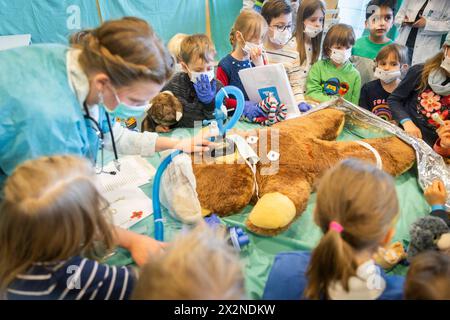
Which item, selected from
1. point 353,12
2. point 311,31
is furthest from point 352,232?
point 353,12

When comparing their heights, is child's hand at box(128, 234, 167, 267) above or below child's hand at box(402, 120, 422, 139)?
below

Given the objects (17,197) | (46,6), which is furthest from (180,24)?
(17,197)

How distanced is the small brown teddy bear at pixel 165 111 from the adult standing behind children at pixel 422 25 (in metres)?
2.10

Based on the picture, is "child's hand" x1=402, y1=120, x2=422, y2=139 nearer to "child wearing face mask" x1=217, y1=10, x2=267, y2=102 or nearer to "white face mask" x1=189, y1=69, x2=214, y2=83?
"child wearing face mask" x1=217, y1=10, x2=267, y2=102

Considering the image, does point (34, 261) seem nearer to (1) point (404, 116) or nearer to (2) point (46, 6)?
(1) point (404, 116)

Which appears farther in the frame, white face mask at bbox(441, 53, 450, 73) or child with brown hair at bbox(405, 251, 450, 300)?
white face mask at bbox(441, 53, 450, 73)

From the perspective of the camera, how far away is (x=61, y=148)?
909 millimetres

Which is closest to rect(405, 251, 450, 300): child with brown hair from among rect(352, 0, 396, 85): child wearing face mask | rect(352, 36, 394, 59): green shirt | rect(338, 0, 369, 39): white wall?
rect(352, 0, 396, 85): child wearing face mask

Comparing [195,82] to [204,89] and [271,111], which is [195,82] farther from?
[271,111]

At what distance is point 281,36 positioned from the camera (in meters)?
2.18

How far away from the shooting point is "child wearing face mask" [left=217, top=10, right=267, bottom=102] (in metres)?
2.01

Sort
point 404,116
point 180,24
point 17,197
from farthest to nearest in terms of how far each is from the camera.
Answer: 1. point 180,24
2. point 404,116
3. point 17,197

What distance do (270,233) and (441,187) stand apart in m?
0.71

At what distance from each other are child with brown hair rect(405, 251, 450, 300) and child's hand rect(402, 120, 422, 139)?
3.50ft
